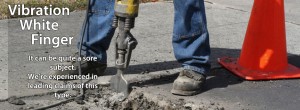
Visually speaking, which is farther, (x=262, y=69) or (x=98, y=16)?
(x=262, y=69)

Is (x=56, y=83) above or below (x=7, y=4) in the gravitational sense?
below

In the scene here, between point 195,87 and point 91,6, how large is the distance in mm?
906

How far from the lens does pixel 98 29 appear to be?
400 cm

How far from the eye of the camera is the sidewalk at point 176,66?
3.82 m

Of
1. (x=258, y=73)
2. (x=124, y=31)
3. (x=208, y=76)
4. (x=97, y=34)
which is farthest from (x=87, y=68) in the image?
(x=258, y=73)

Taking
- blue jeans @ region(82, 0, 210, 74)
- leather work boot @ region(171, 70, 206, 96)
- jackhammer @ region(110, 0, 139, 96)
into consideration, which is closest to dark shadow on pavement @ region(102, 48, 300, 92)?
leather work boot @ region(171, 70, 206, 96)

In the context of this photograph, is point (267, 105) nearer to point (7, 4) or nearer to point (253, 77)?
point (253, 77)

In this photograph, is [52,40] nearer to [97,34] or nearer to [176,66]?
[97,34]

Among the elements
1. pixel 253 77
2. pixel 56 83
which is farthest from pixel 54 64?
pixel 253 77

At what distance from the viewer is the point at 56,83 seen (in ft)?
12.9

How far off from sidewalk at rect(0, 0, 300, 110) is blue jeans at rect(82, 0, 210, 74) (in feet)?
0.71

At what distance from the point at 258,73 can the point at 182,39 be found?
2.66ft

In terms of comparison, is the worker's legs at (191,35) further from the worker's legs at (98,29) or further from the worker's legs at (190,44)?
the worker's legs at (98,29)

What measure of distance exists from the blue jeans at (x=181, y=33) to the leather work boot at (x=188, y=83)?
0.13 feet
